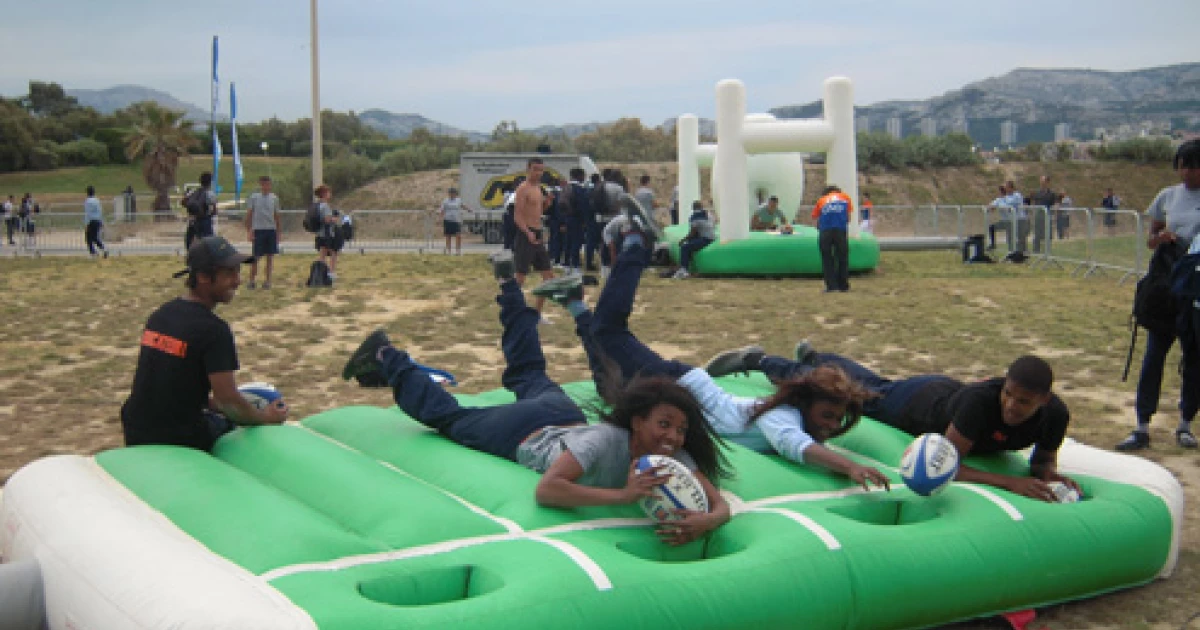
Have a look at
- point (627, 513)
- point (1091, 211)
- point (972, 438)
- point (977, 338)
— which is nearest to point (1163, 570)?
point (972, 438)

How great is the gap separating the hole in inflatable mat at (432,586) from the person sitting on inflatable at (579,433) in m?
0.53

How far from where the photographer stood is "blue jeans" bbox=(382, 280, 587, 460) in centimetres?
512

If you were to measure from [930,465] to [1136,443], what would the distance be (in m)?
2.86

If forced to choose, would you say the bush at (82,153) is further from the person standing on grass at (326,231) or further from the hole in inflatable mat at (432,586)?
the hole in inflatable mat at (432,586)

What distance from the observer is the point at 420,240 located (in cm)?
2528

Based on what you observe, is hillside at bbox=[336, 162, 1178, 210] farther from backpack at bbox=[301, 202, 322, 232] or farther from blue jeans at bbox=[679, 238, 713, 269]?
backpack at bbox=[301, 202, 322, 232]

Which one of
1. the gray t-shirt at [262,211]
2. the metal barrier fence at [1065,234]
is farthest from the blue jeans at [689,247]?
the gray t-shirt at [262,211]

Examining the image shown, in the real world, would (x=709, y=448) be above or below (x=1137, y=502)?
above

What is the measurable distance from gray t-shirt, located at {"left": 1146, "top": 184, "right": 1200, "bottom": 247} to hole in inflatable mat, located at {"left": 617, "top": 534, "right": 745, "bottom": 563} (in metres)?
4.13

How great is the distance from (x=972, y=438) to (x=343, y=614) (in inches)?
118

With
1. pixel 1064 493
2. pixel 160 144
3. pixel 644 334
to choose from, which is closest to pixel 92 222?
pixel 644 334

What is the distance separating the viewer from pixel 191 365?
5.05m

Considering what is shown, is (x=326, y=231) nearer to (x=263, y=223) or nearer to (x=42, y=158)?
(x=263, y=223)

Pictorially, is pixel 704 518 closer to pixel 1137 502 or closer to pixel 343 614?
pixel 343 614
